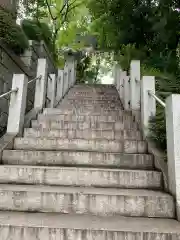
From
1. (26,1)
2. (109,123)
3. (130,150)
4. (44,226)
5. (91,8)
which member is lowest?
(44,226)

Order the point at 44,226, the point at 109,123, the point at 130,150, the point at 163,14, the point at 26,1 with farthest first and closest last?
the point at 163,14 < the point at 26,1 < the point at 109,123 < the point at 130,150 < the point at 44,226

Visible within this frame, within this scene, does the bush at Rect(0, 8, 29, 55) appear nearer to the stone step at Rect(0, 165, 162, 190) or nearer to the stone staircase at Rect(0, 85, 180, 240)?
the stone staircase at Rect(0, 85, 180, 240)

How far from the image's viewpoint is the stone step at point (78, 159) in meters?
2.84

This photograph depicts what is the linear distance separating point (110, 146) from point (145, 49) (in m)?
6.12

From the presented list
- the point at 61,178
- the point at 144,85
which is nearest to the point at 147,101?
the point at 144,85

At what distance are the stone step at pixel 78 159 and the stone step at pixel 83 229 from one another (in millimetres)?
965

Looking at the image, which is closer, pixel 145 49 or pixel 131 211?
pixel 131 211

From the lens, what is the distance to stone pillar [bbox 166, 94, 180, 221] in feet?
6.91

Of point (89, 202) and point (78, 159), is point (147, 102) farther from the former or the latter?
point (89, 202)

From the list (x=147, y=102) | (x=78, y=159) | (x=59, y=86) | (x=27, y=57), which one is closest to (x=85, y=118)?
(x=147, y=102)

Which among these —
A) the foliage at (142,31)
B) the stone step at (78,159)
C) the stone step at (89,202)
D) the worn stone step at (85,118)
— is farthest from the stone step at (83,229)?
the foliage at (142,31)

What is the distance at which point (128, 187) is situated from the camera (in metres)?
2.45

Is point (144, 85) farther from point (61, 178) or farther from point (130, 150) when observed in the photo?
point (61, 178)

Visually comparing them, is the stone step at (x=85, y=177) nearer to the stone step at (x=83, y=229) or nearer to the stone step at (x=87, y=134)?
the stone step at (x=83, y=229)
